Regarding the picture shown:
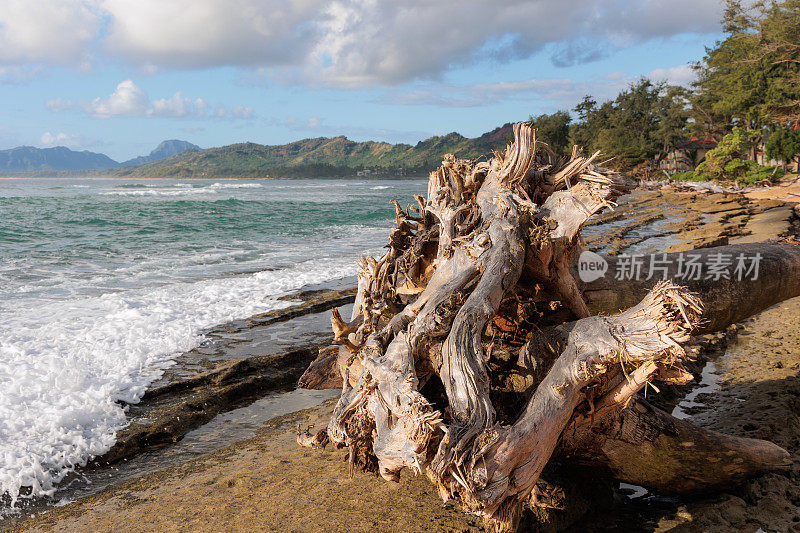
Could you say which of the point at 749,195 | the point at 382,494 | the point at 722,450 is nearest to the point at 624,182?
the point at 722,450

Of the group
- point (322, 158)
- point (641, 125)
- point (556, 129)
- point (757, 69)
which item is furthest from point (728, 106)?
point (322, 158)

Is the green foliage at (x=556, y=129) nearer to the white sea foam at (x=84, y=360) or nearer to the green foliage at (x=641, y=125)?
the green foliage at (x=641, y=125)

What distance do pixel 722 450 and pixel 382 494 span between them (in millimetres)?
1836

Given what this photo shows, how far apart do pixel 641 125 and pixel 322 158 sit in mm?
109717

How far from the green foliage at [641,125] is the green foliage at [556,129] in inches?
144

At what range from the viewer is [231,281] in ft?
29.8

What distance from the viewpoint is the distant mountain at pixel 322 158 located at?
11400cm

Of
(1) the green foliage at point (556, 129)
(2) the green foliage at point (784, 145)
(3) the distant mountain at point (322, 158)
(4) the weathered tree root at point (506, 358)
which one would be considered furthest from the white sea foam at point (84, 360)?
(3) the distant mountain at point (322, 158)

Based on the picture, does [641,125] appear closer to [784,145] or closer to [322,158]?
[784,145]

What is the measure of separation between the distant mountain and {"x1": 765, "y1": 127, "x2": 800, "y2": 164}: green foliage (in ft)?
245

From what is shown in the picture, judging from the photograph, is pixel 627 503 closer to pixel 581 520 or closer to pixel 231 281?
pixel 581 520

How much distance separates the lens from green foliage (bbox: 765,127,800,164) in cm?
2792

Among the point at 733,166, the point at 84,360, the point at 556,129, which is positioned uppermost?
the point at 556,129

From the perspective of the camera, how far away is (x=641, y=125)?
4941 cm
